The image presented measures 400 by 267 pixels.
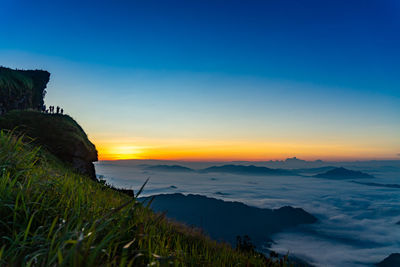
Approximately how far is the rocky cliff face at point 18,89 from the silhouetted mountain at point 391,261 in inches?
9443

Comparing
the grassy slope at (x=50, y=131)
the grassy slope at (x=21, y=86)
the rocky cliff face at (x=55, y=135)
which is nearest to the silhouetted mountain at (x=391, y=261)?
the rocky cliff face at (x=55, y=135)

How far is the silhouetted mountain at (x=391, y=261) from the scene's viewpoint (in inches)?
6963

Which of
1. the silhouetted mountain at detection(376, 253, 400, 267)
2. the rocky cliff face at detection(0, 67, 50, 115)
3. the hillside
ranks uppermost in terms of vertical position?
the rocky cliff face at detection(0, 67, 50, 115)

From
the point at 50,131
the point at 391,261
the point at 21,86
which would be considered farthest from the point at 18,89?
the point at 391,261

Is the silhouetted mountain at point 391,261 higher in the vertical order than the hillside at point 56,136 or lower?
lower

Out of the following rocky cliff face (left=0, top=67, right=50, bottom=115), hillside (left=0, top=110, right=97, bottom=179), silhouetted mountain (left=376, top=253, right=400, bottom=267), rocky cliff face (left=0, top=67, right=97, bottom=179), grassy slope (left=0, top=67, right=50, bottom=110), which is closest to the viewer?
rocky cliff face (left=0, top=67, right=97, bottom=179)

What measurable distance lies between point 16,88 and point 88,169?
24827mm

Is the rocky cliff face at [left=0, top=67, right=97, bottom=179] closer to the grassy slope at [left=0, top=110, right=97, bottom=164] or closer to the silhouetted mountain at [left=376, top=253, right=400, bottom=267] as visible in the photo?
the grassy slope at [left=0, top=110, right=97, bottom=164]

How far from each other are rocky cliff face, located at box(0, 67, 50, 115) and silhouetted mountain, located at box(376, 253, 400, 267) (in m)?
240

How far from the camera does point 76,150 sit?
16.0m

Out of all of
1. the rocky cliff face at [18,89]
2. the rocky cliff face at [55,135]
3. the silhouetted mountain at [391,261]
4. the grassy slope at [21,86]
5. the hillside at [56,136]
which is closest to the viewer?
the rocky cliff face at [55,135]

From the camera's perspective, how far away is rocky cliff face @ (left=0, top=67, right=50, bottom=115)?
29297 millimetres

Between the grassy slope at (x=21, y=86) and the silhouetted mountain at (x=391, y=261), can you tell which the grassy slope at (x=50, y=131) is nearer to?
the grassy slope at (x=21, y=86)

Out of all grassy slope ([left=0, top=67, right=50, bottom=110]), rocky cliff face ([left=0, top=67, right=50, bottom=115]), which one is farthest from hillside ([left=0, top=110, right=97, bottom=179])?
grassy slope ([left=0, top=67, right=50, bottom=110])
